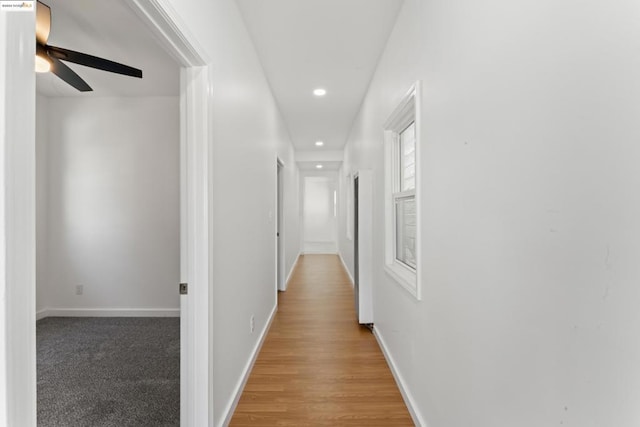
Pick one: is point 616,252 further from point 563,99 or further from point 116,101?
point 116,101

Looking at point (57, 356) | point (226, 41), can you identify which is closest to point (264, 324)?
point (57, 356)

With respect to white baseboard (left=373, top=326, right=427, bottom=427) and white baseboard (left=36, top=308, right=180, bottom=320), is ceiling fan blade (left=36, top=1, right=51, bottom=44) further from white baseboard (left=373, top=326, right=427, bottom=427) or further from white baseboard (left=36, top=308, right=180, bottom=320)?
white baseboard (left=373, top=326, right=427, bottom=427)

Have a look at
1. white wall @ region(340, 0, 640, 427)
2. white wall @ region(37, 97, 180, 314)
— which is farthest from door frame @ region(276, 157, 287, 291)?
white wall @ region(340, 0, 640, 427)

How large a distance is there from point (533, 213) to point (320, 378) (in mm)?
2027

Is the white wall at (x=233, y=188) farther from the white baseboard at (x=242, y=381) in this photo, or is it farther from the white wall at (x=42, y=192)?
the white wall at (x=42, y=192)

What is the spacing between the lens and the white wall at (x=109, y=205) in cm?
362

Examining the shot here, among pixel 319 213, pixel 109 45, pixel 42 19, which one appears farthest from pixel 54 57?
pixel 319 213

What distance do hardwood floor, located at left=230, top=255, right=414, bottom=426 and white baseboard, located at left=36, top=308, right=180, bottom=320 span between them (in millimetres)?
1386

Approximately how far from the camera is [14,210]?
595 millimetres

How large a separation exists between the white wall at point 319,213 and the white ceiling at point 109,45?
6230 millimetres

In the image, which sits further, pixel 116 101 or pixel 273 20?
pixel 116 101

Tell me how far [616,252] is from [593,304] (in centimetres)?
13

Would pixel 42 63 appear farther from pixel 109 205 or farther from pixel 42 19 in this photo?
pixel 109 205

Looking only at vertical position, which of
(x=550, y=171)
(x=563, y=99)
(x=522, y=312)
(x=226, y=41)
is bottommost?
(x=522, y=312)
